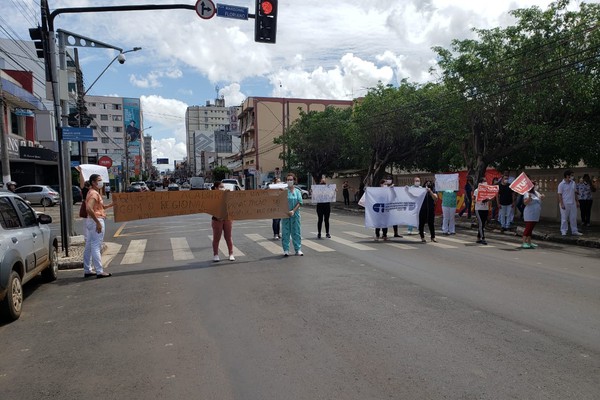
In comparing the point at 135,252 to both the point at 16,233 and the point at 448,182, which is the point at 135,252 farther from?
the point at 448,182

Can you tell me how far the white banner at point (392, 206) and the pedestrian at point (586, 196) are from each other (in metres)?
6.94

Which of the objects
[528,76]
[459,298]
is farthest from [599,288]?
[528,76]

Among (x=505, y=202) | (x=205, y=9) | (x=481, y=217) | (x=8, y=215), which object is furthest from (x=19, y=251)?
(x=505, y=202)

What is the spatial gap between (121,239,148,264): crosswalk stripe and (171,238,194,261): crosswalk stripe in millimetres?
809

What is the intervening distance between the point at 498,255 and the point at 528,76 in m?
8.93

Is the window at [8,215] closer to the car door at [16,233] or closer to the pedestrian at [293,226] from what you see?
the car door at [16,233]

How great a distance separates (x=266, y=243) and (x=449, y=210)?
21.4ft

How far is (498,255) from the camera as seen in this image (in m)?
11.0

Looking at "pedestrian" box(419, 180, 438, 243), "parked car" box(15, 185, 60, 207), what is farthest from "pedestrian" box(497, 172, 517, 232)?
"parked car" box(15, 185, 60, 207)

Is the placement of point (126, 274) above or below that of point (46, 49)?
below

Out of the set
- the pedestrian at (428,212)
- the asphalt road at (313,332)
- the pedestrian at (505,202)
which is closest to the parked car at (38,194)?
the asphalt road at (313,332)

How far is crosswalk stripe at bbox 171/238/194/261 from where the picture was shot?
11.1m

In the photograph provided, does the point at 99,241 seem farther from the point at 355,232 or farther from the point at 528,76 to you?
the point at 528,76

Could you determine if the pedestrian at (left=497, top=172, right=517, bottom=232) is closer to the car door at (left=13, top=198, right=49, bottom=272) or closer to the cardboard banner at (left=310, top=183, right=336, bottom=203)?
the cardboard banner at (left=310, top=183, right=336, bottom=203)
